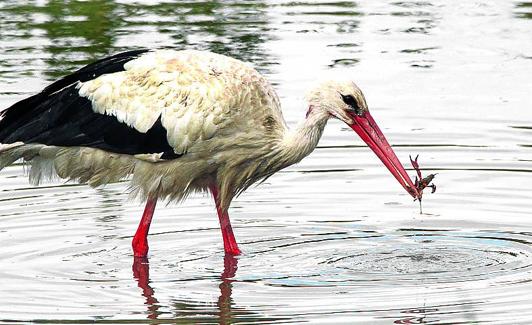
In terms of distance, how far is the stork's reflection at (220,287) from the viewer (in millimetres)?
9492

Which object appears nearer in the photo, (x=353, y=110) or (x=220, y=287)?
(x=220, y=287)

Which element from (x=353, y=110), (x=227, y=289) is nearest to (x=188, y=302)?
(x=227, y=289)

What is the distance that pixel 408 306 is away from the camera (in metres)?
9.37

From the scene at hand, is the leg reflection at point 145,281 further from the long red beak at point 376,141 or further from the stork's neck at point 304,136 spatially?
the long red beak at point 376,141

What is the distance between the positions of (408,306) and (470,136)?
4731 mm

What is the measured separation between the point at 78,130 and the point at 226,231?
1.20 meters

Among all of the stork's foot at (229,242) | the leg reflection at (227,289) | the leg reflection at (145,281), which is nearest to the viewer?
the leg reflection at (227,289)

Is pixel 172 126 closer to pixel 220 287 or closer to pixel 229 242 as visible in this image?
pixel 229 242

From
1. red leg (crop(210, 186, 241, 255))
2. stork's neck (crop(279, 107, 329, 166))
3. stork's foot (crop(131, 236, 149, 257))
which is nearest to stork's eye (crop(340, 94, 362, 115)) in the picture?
stork's neck (crop(279, 107, 329, 166))

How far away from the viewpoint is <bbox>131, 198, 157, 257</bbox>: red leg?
1092 cm

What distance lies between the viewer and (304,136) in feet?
34.8

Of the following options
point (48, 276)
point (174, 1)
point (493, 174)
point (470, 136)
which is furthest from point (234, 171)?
point (174, 1)

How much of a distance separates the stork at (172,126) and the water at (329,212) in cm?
54

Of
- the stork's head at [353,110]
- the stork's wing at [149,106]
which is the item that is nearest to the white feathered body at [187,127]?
the stork's wing at [149,106]
